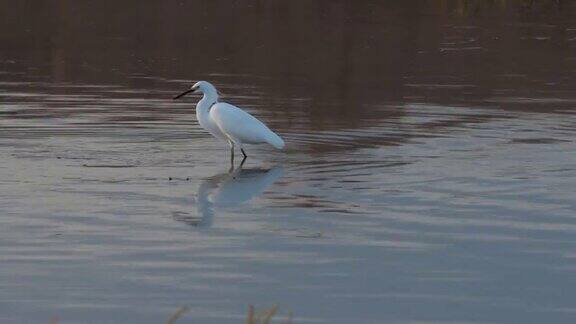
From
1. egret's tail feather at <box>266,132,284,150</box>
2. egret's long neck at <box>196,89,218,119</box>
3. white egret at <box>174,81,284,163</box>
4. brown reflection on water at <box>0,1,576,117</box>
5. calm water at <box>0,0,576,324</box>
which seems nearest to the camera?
calm water at <box>0,0,576,324</box>

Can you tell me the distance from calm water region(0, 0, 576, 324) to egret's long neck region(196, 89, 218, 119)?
0.39m

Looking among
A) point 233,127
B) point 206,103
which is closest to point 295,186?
point 233,127

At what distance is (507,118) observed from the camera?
18.2 m

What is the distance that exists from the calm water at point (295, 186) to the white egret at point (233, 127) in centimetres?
25

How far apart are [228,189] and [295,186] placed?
0.59 meters

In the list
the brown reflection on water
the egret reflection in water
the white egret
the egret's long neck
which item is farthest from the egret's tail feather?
the brown reflection on water

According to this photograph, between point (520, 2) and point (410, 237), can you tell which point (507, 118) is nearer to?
point (410, 237)

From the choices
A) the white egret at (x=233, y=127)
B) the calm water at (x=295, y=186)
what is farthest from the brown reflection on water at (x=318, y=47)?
the white egret at (x=233, y=127)

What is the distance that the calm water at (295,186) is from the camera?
8828 mm

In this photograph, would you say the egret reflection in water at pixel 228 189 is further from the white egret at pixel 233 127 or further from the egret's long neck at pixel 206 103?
the egret's long neck at pixel 206 103

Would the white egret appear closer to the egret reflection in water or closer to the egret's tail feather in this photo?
the egret's tail feather

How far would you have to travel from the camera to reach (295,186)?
42.3 feet

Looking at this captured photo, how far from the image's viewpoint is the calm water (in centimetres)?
883

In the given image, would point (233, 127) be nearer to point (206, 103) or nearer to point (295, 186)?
point (206, 103)
